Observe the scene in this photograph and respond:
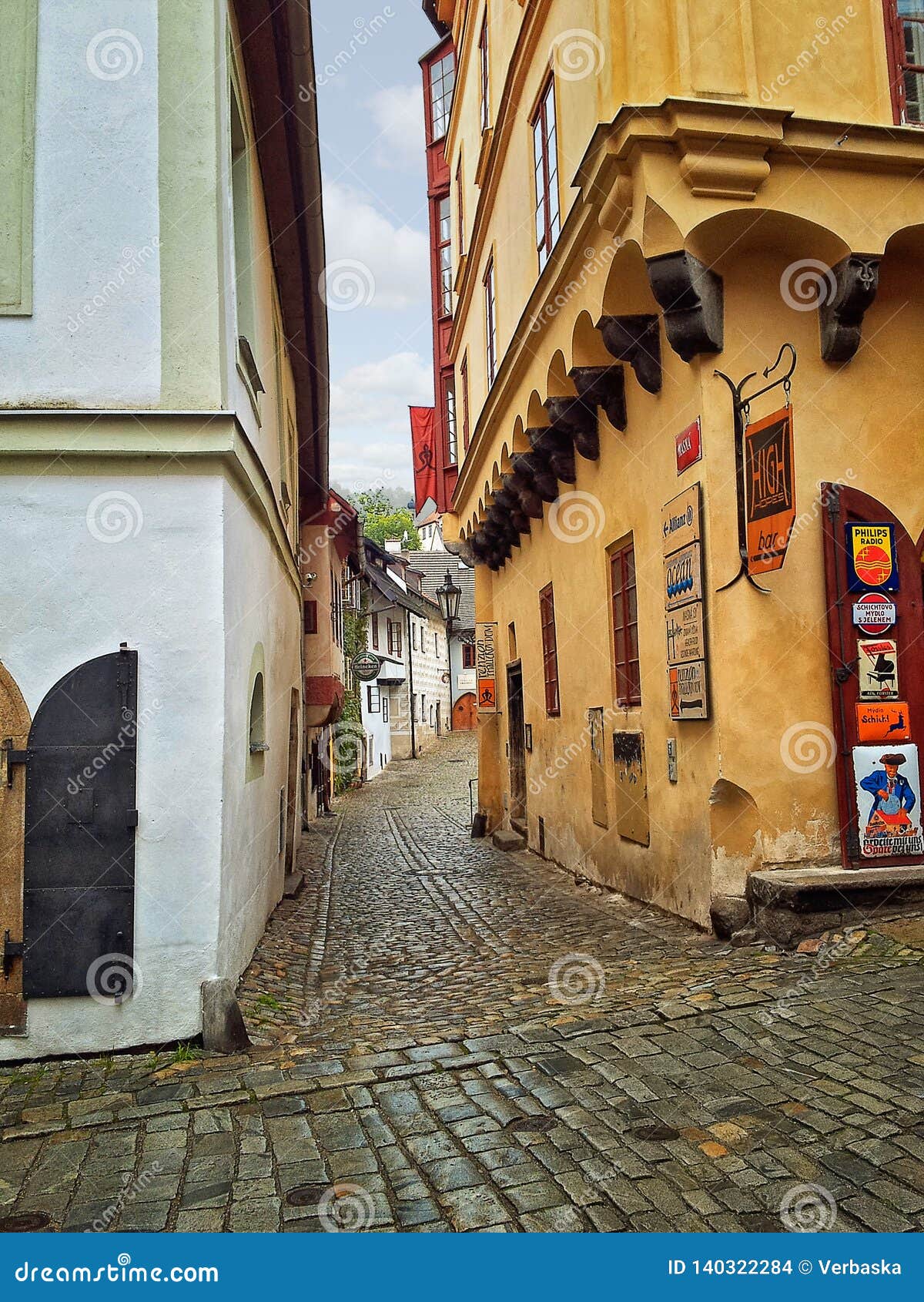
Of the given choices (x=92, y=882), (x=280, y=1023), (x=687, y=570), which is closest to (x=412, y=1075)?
(x=280, y=1023)

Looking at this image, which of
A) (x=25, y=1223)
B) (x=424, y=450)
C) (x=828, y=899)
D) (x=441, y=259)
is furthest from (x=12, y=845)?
(x=441, y=259)

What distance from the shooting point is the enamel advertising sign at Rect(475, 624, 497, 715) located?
1616cm

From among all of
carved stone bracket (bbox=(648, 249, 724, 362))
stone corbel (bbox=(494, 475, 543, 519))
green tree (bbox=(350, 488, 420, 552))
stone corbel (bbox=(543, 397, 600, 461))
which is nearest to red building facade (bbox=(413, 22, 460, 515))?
stone corbel (bbox=(494, 475, 543, 519))

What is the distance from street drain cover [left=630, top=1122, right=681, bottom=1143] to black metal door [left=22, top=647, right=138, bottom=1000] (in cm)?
260

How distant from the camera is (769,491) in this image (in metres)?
6.14

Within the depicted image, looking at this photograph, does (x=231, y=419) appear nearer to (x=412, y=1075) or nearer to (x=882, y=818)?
(x=412, y=1075)

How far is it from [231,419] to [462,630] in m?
48.6

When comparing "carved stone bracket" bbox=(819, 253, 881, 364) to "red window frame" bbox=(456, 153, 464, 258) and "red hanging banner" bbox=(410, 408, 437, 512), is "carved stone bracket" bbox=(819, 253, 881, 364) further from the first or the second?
"red hanging banner" bbox=(410, 408, 437, 512)

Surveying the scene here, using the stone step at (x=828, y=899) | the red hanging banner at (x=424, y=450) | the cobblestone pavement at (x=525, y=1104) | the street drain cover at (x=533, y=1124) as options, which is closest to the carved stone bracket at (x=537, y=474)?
the cobblestone pavement at (x=525, y=1104)

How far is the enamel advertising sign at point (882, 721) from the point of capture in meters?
6.55

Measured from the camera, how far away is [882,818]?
6477 millimetres

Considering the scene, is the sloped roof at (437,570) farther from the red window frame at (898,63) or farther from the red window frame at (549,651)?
the red window frame at (898,63)

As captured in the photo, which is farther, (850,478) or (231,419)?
(850,478)

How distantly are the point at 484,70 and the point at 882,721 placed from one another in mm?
10861
